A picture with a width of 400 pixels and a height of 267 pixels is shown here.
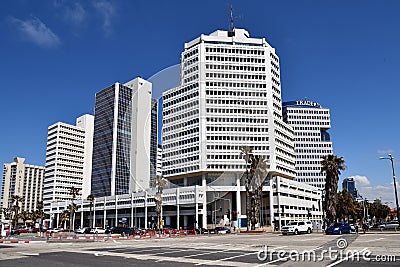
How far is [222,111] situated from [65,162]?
4544 inches

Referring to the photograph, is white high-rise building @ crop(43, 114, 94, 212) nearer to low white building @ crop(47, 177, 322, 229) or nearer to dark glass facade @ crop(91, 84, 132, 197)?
dark glass facade @ crop(91, 84, 132, 197)

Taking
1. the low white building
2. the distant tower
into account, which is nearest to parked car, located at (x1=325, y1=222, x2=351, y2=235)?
the low white building

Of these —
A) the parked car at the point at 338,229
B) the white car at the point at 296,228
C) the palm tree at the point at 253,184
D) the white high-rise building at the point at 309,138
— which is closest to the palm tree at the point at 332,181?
the palm tree at the point at 253,184

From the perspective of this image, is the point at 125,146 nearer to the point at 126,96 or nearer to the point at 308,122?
the point at 126,96

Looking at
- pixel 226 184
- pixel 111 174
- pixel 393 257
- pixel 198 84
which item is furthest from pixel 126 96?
pixel 393 257

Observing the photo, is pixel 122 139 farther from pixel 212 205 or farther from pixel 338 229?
pixel 338 229

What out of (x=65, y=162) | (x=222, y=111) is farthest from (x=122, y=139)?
(x=222, y=111)

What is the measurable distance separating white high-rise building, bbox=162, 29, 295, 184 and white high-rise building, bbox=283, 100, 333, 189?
73847 mm

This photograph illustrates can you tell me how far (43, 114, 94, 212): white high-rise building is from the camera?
610ft

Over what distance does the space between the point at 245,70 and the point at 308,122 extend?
95.4 meters

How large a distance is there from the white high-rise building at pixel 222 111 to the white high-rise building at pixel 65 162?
94816 millimetres

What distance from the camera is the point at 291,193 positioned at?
113625 millimetres

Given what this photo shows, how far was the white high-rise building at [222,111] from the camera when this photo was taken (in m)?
102

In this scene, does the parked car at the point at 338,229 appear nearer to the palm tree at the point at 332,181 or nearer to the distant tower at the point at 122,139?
the palm tree at the point at 332,181
